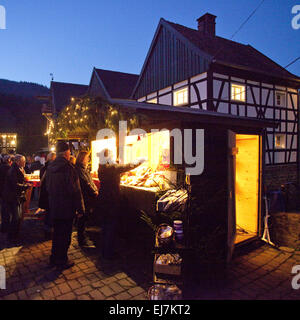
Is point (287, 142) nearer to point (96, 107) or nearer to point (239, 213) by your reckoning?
point (239, 213)

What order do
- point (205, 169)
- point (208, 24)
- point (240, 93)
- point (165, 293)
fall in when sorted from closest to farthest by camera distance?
point (165, 293) < point (205, 169) < point (240, 93) < point (208, 24)

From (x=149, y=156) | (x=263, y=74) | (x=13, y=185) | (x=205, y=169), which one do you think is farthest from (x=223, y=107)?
(x=13, y=185)

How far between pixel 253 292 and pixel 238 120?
321cm

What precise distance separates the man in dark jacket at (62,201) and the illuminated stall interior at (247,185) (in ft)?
12.5

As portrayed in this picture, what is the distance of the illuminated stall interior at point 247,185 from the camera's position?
5.55 m

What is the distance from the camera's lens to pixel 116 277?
3.63 metres

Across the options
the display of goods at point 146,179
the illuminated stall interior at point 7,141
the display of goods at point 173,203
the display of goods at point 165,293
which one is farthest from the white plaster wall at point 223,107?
the illuminated stall interior at point 7,141

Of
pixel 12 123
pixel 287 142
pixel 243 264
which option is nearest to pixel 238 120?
pixel 243 264

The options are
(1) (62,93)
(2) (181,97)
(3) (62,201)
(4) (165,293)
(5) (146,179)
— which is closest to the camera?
(4) (165,293)

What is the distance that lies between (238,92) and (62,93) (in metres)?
22.2

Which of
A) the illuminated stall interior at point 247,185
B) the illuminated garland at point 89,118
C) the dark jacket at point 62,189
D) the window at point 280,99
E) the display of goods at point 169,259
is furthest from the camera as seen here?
the window at point 280,99

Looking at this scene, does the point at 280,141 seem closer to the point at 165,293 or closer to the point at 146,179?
the point at 146,179

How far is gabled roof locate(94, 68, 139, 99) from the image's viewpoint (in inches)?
799

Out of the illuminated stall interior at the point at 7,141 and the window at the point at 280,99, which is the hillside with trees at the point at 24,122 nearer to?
the illuminated stall interior at the point at 7,141
